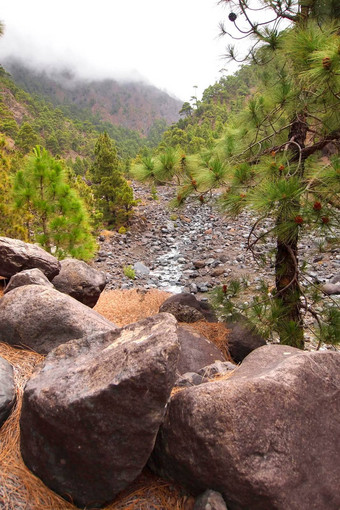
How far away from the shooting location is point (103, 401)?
1754 millimetres

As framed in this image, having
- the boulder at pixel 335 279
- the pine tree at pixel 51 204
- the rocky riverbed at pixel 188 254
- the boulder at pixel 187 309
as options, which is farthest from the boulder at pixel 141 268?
the boulder at pixel 335 279

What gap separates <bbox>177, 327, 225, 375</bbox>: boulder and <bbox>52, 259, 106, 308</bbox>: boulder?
2.01 meters

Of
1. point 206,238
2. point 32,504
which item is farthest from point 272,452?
point 206,238

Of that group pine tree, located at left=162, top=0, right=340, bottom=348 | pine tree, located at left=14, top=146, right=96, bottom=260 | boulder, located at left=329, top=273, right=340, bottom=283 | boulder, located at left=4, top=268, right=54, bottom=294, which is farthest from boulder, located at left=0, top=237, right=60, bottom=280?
boulder, located at left=329, top=273, right=340, bottom=283

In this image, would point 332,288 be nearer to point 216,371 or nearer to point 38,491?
point 216,371

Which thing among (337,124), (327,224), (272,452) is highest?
(337,124)

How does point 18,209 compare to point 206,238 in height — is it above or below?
above

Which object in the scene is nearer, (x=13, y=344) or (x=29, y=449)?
(x=29, y=449)

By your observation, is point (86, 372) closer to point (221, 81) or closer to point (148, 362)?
point (148, 362)

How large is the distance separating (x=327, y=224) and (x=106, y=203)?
57.1ft

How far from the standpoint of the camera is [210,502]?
1768 mm

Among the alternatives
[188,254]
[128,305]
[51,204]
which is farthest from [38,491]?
[188,254]

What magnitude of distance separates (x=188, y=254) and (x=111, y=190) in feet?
22.1

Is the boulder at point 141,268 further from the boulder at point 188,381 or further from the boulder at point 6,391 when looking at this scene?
the boulder at point 6,391
